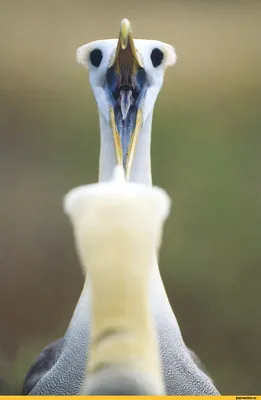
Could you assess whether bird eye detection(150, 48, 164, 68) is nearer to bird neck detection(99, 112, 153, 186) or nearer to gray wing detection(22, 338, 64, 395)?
bird neck detection(99, 112, 153, 186)

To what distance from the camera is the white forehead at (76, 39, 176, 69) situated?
1436 millimetres

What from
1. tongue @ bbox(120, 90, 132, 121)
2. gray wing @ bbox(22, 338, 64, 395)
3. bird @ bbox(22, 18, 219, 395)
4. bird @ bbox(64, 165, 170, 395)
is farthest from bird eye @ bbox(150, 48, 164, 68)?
gray wing @ bbox(22, 338, 64, 395)

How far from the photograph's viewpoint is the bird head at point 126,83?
1.41 m

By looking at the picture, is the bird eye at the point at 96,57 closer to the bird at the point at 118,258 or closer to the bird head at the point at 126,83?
the bird head at the point at 126,83

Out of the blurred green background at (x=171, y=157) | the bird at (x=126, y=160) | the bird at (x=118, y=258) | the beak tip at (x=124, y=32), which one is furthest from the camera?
the blurred green background at (x=171, y=157)

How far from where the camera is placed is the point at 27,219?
5.12 ft

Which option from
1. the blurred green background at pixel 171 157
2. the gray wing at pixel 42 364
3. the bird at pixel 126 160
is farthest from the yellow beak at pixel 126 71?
the gray wing at pixel 42 364

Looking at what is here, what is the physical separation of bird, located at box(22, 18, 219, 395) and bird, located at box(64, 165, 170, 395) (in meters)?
0.37

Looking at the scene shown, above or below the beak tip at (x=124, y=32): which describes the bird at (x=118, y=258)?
below

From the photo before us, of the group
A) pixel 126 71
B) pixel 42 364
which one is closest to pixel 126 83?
pixel 126 71

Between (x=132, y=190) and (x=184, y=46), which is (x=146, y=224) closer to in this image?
(x=132, y=190)

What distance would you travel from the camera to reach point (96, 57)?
150 centimetres

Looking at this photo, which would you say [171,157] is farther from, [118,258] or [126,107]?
[118,258]

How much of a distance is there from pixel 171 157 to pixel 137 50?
0.31 meters
